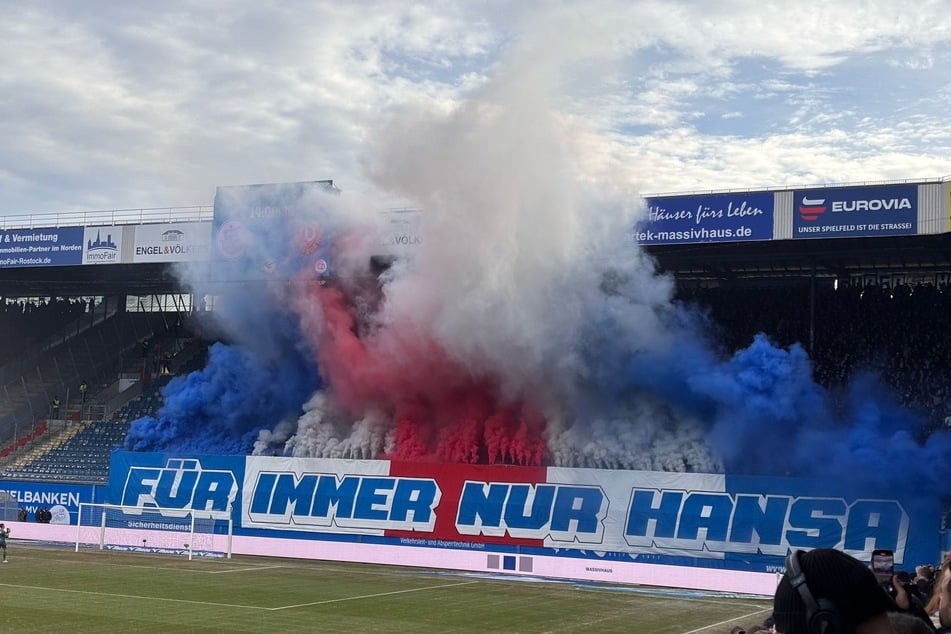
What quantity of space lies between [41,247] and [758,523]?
3531cm

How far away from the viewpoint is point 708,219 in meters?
40.8

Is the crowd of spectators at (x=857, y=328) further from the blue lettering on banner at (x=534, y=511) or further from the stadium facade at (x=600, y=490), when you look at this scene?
the blue lettering on banner at (x=534, y=511)

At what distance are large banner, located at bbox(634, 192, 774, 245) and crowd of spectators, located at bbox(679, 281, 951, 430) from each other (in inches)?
177

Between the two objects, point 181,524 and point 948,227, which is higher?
point 948,227

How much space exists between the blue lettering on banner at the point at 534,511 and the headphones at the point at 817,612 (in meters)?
37.1

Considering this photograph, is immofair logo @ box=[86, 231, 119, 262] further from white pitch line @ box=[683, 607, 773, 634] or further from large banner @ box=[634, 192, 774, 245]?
white pitch line @ box=[683, 607, 773, 634]

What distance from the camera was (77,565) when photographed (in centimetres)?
3872

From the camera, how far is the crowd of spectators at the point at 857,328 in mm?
41750

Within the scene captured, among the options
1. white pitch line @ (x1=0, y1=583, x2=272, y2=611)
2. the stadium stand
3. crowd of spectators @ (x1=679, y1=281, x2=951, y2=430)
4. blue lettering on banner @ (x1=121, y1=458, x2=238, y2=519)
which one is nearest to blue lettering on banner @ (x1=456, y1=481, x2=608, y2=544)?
crowd of spectators @ (x1=679, y1=281, x2=951, y2=430)

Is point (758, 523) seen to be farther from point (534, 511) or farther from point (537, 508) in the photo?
point (534, 511)

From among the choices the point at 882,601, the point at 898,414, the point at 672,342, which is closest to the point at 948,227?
the point at 898,414

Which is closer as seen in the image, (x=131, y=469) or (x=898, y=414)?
(x=898, y=414)

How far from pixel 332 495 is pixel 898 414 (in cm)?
2191

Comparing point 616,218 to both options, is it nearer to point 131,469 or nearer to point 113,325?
point 131,469
